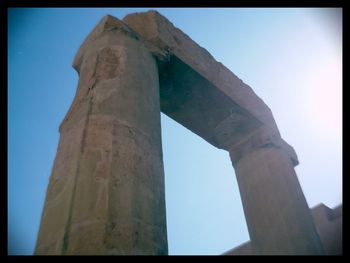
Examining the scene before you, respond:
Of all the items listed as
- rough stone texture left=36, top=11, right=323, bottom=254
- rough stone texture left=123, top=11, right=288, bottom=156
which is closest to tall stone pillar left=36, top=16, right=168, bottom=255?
rough stone texture left=36, top=11, right=323, bottom=254

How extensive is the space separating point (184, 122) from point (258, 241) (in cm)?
235

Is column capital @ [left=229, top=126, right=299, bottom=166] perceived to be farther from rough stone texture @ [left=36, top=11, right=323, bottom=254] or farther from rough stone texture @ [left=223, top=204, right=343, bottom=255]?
rough stone texture @ [left=223, top=204, right=343, bottom=255]

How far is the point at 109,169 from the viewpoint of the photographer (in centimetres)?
239

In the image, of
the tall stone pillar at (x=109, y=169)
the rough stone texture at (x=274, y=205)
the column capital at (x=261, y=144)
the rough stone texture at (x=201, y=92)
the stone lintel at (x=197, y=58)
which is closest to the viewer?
the tall stone pillar at (x=109, y=169)

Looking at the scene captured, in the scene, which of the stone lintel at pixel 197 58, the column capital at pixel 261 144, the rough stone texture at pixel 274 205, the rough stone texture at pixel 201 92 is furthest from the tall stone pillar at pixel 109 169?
the column capital at pixel 261 144

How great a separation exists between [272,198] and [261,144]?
107 centimetres

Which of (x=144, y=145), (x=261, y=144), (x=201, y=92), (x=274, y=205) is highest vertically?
(x=201, y=92)

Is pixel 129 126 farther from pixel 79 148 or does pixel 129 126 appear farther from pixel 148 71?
pixel 148 71

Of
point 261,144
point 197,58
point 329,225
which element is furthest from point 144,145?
point 329,225

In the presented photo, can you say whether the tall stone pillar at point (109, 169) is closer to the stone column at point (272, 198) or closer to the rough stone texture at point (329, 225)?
the stone column at point (272, 198)

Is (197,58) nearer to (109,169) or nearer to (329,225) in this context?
(109,169)

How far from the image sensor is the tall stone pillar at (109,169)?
6.78ft

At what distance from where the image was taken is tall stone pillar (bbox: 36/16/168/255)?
2.07 meters
